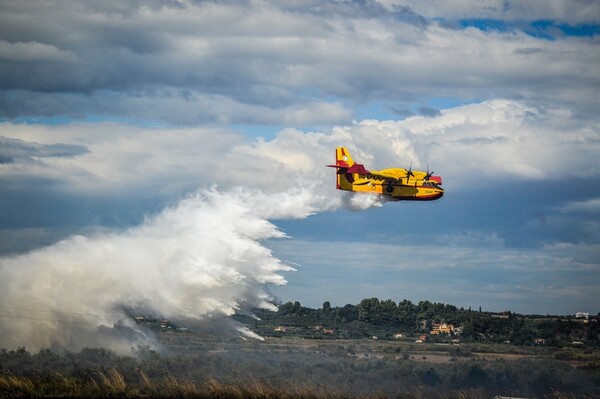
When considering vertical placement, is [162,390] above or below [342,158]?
below

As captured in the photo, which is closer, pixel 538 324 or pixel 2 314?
pixel 2 314

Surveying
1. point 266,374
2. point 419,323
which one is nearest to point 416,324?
point 419,323

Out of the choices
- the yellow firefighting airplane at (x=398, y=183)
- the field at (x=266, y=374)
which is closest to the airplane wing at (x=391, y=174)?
the yellow firefighting airplane at (x=398, y=183)

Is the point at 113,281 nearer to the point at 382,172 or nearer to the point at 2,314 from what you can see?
the point at 2,314

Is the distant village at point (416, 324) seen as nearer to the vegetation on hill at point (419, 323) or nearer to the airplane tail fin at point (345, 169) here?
the vegetation on hill at point (419, 323)

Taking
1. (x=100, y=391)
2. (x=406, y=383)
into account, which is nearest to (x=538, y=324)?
(x=406, y=383)

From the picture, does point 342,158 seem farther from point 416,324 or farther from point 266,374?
point 416,324
